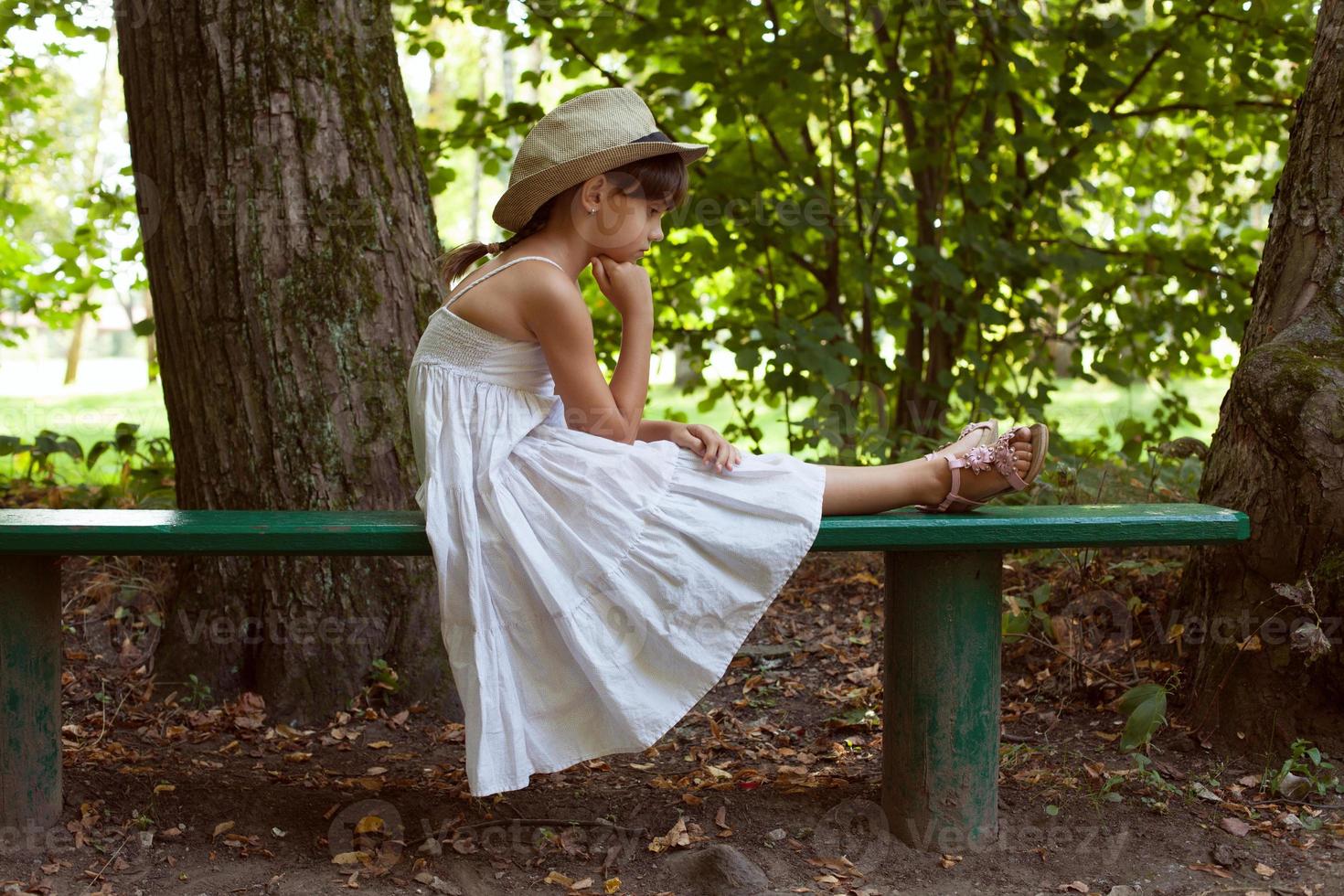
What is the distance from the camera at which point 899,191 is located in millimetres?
5047

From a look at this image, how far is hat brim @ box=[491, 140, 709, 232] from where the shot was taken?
98.4 inches

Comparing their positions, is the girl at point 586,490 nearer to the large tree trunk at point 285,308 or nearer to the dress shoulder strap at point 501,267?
the dress shoulder strap at point 501,267

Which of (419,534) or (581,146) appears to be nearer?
(419,534)

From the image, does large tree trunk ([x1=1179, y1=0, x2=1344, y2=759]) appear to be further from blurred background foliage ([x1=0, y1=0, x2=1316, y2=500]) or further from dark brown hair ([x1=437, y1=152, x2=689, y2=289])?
blurred background foliage ([x1=0, y1=0, x2=1316, y2=500])

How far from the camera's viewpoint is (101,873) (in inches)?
95.7

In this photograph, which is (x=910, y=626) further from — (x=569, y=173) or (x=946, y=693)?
(x=569, y=173)

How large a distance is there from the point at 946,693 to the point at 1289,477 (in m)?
0.98

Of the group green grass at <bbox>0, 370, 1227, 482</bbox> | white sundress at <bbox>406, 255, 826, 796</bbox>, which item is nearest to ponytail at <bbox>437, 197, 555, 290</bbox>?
white sundress at <bbox>406, 255, 826, 796</bbox>

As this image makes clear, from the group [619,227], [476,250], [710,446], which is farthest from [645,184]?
[710,446]

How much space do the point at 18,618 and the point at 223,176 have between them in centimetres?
136

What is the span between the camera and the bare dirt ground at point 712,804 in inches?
94.7

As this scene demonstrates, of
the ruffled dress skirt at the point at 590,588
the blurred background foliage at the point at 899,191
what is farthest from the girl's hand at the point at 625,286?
the blurred background foliage at the point at 899,191

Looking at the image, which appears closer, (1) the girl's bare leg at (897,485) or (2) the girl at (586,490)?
(2) the girl at (586,490)

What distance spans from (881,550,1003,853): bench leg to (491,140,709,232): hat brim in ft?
3.24
